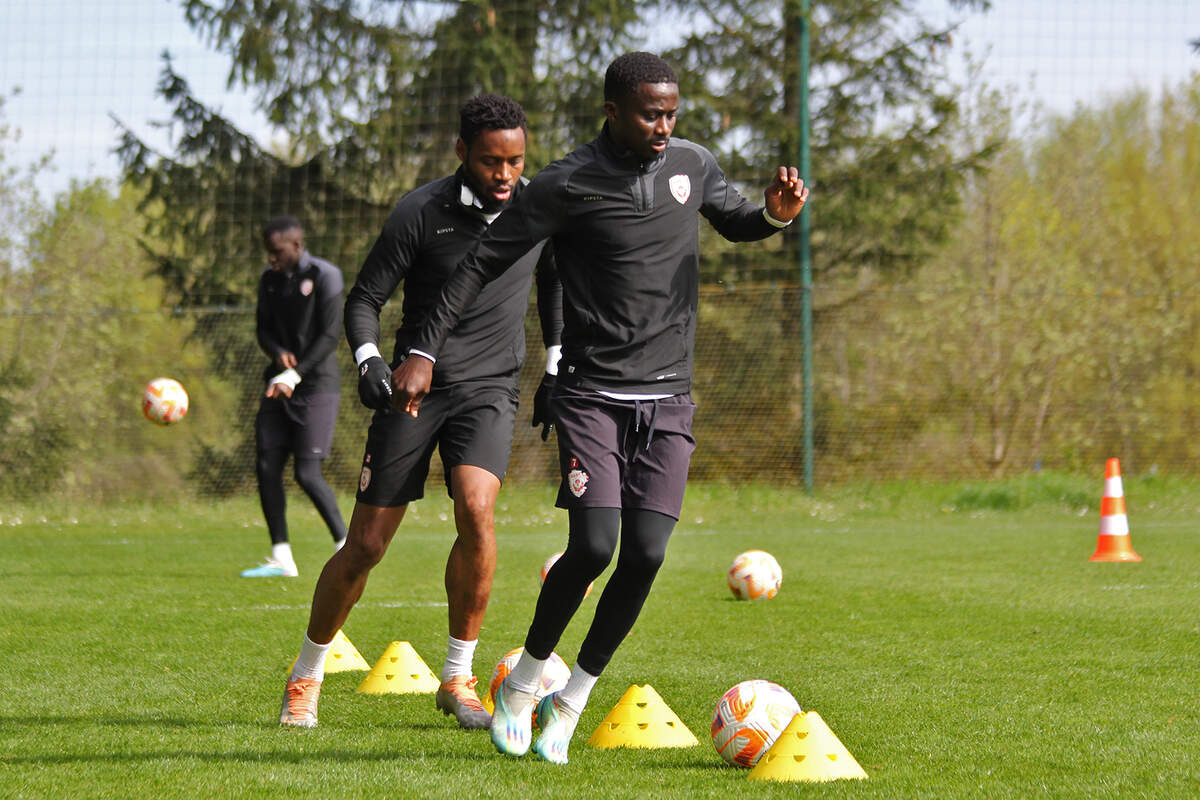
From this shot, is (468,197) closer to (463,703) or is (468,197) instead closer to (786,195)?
(786,195)

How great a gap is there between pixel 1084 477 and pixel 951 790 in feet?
44.1

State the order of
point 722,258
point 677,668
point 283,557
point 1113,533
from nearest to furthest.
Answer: point 677,668 < point 283,557 < point 1113,533 < point 722,258

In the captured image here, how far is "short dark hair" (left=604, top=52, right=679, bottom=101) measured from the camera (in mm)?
3953

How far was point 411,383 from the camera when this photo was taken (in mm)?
4023

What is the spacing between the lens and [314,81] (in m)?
20.4

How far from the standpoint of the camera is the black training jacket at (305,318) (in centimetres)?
870

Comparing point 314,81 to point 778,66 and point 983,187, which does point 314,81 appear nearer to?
→ point 778,66

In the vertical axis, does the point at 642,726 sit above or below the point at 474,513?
below

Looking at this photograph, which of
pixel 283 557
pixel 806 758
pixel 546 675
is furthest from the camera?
pixel 283 557

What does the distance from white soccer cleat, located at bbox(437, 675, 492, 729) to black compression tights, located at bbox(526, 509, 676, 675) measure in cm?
63

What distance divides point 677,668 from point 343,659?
4.65 feet

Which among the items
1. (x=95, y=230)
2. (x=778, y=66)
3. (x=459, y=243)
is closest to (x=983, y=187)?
(x=778, y=66)

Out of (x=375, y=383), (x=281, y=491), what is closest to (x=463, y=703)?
(x=375, y=383)

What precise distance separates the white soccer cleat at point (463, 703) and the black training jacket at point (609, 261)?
1.28 metres
